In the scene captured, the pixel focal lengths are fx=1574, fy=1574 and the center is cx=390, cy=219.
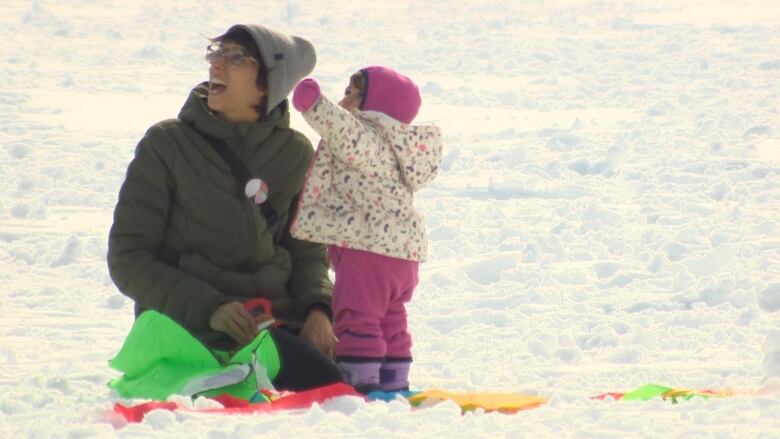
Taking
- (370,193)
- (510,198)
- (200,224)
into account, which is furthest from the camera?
(510,198)

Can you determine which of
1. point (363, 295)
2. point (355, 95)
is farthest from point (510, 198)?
point (363, 295)

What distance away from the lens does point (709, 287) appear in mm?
6641

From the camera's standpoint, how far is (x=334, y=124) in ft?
14.0

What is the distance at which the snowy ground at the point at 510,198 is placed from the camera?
4352 millimetres

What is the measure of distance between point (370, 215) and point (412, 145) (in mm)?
237

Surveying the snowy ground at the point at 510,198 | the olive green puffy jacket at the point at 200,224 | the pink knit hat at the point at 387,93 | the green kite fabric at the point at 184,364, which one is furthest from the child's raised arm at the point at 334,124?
the snowy ground at the point at 510,198

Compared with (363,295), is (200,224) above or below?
above

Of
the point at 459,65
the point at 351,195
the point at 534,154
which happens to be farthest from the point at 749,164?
the point at 351,195

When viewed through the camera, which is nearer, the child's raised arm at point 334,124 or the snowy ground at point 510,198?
the child's raised arm at point 334,124

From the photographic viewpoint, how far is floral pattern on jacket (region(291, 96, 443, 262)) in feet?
14.6

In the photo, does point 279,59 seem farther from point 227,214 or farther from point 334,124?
point 227,214

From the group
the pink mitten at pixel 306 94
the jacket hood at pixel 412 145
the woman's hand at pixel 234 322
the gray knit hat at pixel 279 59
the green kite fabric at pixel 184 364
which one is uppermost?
the gray knit hat at pixel 279 59

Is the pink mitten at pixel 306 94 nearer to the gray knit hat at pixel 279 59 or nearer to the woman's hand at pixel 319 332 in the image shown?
the gray knit hat at pixel 279 59

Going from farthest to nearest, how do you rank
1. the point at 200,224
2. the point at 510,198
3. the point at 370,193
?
1. the point at 510,198
2. the point at 370,193
3. the point at 200,224
